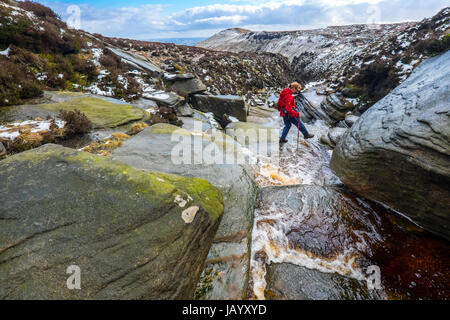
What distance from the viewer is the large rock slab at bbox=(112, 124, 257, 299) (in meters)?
3.73

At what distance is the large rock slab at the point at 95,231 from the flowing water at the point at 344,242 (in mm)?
1962

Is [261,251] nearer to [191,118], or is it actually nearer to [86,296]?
[86,296]

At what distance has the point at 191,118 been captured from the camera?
12.2 metres

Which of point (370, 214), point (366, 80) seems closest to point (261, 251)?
point (370, 214)

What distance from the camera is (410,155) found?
4.77 metres

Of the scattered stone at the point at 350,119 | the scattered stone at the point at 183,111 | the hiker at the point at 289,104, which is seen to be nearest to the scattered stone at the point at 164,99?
the scattered stone at the point at 183,111

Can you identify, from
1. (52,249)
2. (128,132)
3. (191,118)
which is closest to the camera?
(52,249)

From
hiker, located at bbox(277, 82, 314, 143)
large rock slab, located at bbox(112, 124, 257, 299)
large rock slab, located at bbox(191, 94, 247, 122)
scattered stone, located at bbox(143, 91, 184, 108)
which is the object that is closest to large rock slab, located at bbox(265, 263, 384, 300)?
large rock slab, located at bbox(112, 124, 257, 299)

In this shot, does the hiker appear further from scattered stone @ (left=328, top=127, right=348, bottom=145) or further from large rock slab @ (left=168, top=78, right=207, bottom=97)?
large rock slab @ (left=168, top=78, right=207, bottom=97)

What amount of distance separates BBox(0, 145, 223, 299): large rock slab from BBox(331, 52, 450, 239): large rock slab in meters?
5.21

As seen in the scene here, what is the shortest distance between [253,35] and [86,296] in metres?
104

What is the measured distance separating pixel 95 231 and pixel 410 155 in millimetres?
6944

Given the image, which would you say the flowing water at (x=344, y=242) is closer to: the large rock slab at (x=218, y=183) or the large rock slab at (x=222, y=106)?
the large rock slab at (x=218, y=183)
